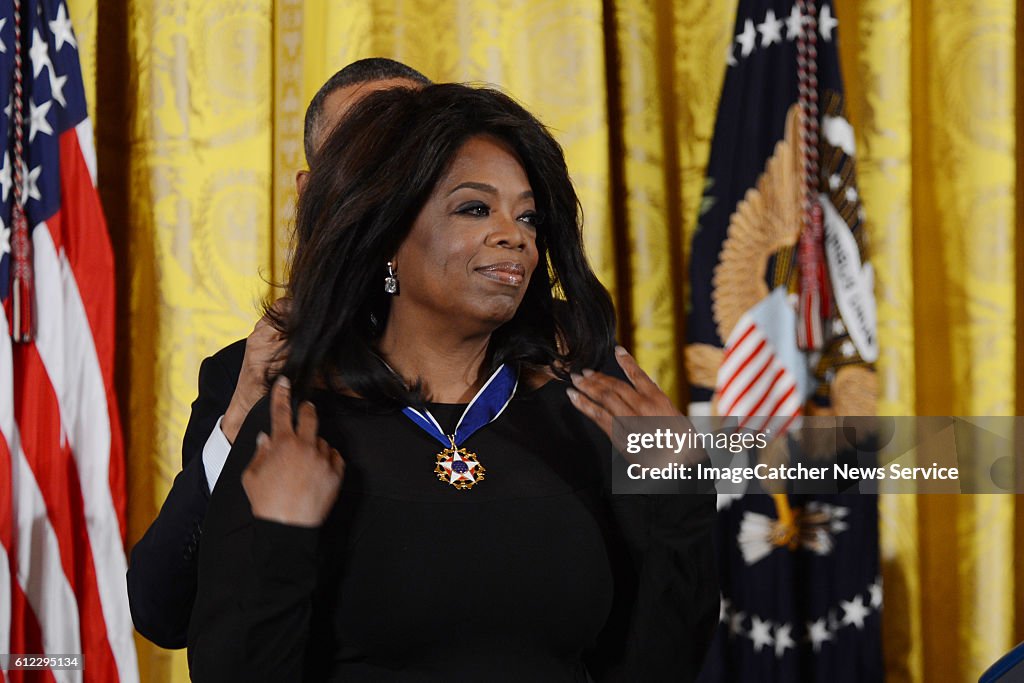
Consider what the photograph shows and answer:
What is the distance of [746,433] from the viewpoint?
258 cm

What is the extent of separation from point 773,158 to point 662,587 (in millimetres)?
1343

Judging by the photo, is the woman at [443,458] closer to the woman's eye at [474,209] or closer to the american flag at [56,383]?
the woman's eye at [474,209]

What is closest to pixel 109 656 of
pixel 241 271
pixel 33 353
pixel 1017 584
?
pixel 33 353

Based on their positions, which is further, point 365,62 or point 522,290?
point 365,62

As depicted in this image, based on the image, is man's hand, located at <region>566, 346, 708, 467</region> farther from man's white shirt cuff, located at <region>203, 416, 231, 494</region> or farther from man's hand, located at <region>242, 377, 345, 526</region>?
man's white shirt cuff, located at <region>203, 416, 231, 494</region>

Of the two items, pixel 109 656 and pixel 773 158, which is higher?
pixel 773 158

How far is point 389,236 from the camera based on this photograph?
5.19 ft

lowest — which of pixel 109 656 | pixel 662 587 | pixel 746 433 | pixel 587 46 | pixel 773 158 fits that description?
pixel 109 656

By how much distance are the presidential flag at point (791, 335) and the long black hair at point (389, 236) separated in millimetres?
944

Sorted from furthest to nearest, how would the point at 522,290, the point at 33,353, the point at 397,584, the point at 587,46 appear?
the point at 587,46
the point at 33,353
the point at 522,290
the point at 397,584

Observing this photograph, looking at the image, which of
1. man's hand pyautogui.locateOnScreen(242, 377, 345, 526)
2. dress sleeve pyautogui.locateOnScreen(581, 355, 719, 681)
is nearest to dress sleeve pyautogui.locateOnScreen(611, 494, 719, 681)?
dress sleeve pyautogui.locateOnScreen(581, 355, 719, 681)

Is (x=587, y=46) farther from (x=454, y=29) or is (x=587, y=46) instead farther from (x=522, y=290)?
(x=522, y=290)

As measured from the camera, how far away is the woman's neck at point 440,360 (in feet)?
5.29

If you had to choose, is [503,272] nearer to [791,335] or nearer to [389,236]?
[389,236]
